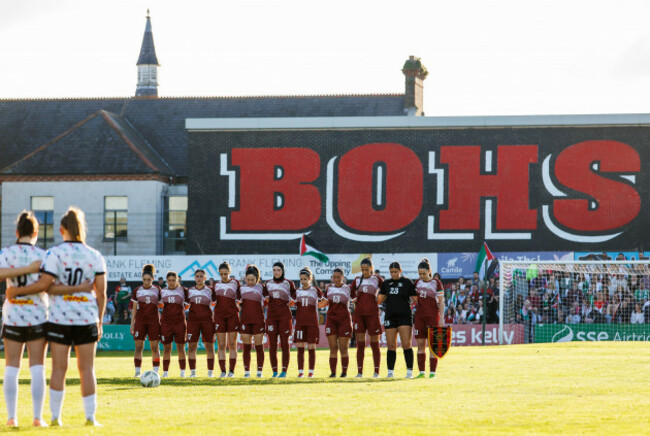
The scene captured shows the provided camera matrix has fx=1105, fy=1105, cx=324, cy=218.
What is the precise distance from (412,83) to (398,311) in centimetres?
3475

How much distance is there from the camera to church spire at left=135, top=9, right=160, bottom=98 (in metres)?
87.2

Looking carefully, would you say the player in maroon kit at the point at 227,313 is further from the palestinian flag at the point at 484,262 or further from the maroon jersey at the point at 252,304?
the palestinian flag at the point at 484,262

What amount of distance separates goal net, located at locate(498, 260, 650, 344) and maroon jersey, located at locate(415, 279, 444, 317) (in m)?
15.9

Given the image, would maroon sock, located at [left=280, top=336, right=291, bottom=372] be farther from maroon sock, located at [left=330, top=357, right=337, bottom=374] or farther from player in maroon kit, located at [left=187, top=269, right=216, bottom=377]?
player in maroon kit, located at [left=187, top=269, right=216, bottom=377]

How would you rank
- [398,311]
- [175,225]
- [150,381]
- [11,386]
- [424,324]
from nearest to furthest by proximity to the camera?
[11,386] < [150,381] < [398,311] < [424,324] < [175,225]

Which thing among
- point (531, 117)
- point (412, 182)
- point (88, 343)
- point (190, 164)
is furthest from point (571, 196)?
point (88, 343)

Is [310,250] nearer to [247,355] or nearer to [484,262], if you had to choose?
[484,262]

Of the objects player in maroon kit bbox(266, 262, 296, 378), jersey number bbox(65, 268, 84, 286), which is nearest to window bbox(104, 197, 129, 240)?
player in maroon kit bbox(266, 262, 296, 378)

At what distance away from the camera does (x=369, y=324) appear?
21422 millimetres

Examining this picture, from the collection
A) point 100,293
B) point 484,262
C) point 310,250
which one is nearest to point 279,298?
point 100,293

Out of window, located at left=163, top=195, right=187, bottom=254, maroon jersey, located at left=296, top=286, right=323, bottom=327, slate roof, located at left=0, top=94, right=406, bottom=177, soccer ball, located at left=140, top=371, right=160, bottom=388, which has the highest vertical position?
slate roof, located at left=0, top=94, right=406, bottom=177

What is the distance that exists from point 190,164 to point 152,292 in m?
24.6

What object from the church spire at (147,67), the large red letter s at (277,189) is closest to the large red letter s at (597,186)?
the large red letter s at (277,189)

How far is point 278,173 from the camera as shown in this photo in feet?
150
